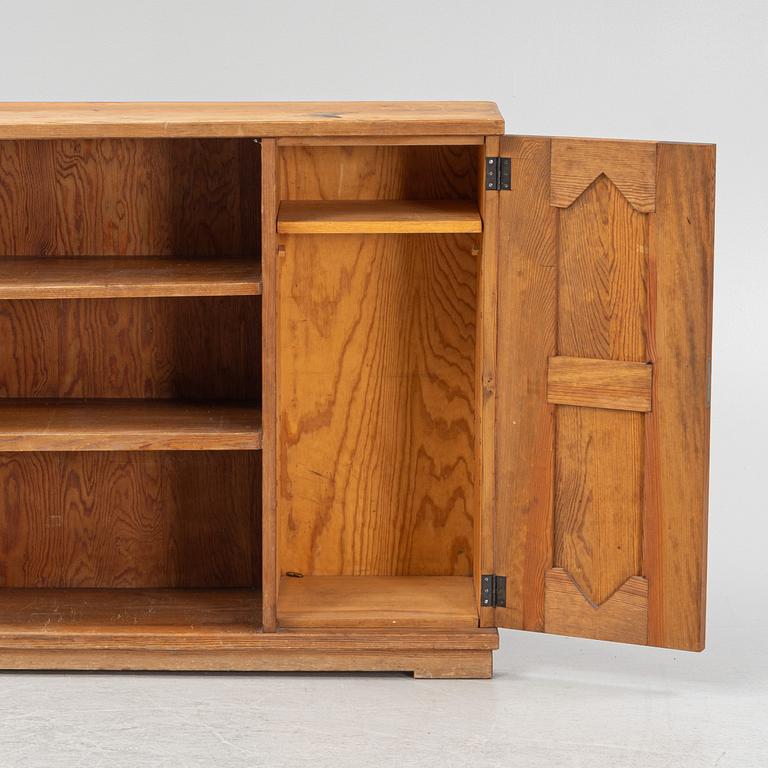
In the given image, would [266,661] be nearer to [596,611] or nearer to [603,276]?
[596,611]

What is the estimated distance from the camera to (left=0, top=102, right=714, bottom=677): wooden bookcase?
3.79m

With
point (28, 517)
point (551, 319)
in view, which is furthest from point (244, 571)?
point (551, 319)

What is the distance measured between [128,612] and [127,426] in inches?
21.0

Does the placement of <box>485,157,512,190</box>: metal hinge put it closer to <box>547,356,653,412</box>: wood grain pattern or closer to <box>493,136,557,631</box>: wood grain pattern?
<box>493,136,557,631</box>: wood grain pattern

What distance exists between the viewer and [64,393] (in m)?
4.41

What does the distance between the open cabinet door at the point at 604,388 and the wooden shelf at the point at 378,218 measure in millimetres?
164

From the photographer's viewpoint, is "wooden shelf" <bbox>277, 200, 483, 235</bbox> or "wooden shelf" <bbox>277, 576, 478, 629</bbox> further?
"wooden shelf" <bbox>277, 576, 478, 629</bbox>

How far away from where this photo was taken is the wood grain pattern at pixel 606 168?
371 cm

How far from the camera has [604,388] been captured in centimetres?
383

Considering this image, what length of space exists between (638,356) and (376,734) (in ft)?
3.65

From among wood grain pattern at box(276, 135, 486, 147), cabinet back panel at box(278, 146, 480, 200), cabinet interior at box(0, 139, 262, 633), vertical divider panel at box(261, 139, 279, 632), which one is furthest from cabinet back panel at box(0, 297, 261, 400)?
wood grain pattern at box(276, 135, 486, 147)

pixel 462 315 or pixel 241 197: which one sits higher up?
pixel 241 197

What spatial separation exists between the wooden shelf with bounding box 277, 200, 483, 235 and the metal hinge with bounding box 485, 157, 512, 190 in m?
0.12

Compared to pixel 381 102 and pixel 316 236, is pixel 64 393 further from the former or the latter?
pixel 381 102
